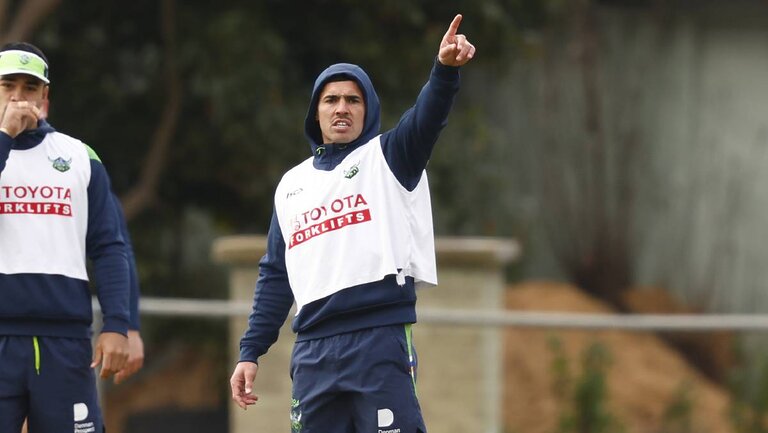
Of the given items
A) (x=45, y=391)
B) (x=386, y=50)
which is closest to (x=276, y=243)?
(x=45, y=391)

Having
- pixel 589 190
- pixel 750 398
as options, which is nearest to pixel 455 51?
pixel 750 398

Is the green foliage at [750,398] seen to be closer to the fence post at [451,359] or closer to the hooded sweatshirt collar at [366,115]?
the fence post at [451,359]

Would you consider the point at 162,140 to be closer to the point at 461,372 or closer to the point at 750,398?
the point at 461,372

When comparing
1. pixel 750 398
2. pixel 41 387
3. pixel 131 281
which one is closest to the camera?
pixel 41 387

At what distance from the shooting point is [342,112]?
5.66 metres

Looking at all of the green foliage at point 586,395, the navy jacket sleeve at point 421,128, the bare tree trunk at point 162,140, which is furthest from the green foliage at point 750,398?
the navy jacket sleeve at point 421,128

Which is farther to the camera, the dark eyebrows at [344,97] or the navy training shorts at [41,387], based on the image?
the navy training shorts at [41,387]

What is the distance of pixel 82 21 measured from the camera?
1368 cm

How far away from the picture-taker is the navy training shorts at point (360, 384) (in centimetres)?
541

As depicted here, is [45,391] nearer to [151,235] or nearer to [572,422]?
[572,422]

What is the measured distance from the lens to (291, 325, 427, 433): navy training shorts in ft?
17.7

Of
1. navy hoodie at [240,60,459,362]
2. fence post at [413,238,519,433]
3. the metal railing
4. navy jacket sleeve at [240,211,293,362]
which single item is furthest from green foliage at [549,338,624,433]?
navy hoodie at [240,60,459,362]

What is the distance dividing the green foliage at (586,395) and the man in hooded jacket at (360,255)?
5147 millimetres

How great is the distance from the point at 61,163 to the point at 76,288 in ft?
1.62
